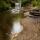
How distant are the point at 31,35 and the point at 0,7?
14.3ft

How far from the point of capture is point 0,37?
381cm

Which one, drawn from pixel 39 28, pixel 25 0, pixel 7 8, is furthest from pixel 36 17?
pixel 25 0

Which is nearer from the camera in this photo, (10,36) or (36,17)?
(10,36)

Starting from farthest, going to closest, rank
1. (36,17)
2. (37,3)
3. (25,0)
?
(25,0), (37,3), (36,17)

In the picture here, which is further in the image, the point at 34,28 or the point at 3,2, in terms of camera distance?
the point at 3,2

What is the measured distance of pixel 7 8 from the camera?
7.96 m

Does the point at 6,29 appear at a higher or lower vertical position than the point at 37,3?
lower

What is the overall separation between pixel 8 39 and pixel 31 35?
27.4 inches

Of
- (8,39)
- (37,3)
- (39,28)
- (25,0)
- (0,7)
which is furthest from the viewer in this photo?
(25,0)

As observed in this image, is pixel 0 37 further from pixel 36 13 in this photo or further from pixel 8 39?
pixel 36 13

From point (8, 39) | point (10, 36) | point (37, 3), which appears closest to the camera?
point (8, 39)

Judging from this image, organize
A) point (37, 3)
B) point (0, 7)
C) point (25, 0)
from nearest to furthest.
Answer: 1. point (37, 3)
2. point (0, 7)
3. point (25, 0)

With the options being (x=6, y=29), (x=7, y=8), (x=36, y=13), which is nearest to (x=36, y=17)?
(x=36, y=13)

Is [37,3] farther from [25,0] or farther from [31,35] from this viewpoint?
[31,35]
